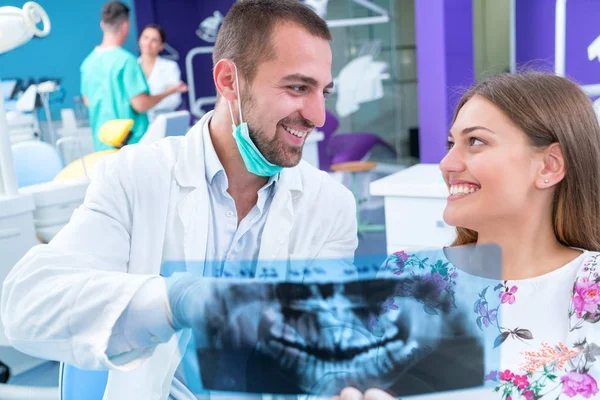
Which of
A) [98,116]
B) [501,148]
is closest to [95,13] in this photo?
[98,116]

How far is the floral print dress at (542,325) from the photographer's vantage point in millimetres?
883

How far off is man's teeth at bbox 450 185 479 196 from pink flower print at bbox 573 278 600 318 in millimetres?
238

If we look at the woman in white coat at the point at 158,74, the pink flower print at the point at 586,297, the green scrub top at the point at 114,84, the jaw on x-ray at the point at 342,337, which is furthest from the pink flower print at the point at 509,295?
the woman in white coat at the point at 158,74

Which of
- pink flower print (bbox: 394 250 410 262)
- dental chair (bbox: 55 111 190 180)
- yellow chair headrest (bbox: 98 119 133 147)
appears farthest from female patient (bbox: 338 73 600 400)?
yellow chair headrest (bbox: 98 119 133 147)

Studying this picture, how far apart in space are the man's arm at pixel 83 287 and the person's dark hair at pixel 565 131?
2.30 feet

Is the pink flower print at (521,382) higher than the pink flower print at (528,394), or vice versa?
the pink flower print at (521,382)

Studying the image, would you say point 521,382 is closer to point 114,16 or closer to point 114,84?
point 114,84

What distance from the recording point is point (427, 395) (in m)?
0.74

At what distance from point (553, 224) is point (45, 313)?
0.89m

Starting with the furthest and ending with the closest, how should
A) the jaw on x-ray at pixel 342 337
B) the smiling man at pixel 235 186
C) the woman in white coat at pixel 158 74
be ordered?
the woman in white coat at pixel 158 74 → the smiling man at pixel 235 186 → the jaw on x-ray at pixel 342 337

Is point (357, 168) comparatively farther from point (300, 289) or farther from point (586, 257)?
point (300, 289)

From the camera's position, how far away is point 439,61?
2744 millimetres

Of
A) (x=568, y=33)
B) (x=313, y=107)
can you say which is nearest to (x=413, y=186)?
(x=313, y=107)

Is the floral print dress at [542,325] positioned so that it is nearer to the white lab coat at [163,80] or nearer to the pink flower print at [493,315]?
the pink flower print at [493,315]
